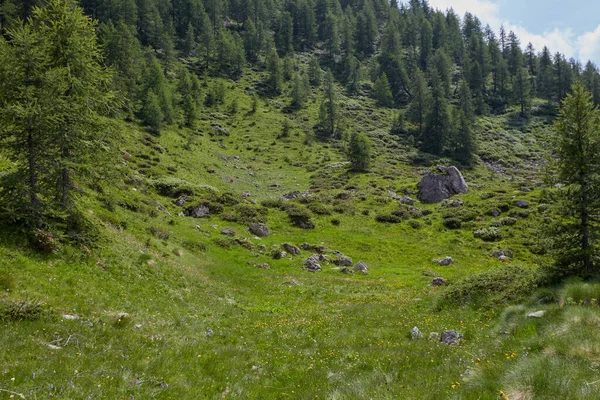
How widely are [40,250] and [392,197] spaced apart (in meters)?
58.1

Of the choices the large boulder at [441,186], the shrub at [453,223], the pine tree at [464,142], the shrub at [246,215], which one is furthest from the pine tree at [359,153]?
the shrub at [246,215]

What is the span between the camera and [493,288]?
16.8 metres

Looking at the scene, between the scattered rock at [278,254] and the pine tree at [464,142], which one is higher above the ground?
the pine tree at [464,142]

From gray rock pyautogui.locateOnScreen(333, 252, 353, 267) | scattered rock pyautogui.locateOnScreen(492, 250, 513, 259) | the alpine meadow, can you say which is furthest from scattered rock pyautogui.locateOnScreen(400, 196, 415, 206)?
gray rock pyautogui.locateOnScreen(333, 252, 353, 267)

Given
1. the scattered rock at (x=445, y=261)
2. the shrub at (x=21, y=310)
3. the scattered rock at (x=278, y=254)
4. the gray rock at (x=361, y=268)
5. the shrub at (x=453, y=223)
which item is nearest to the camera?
the shrub at (x=21, y=310)

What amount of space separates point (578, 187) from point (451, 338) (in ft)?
36.6

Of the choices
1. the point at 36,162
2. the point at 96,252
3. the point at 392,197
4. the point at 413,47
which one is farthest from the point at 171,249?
the point at 413,47

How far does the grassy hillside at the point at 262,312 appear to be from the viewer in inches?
272

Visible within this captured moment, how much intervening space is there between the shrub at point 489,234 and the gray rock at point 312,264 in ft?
87.0

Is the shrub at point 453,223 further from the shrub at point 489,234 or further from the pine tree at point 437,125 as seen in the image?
the pine tree at point 437,125

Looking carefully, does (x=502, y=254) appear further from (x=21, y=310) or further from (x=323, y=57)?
(x=323, y=57)

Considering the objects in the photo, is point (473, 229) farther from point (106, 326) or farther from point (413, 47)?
point (413, 47)

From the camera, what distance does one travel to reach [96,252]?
16.8 meters

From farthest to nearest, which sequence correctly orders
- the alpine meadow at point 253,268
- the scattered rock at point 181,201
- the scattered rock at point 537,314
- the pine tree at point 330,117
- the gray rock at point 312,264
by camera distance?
the pine tree at point 330,117 < the scattered rock at point 181,201 < the gray rock at point 312,264 < the scattered rock at point 537,314 < the alpine meadow at point 253,268
